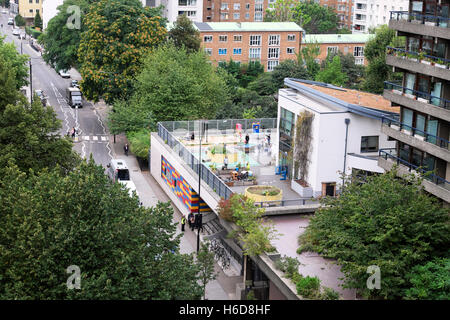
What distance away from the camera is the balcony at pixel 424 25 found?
114 feet

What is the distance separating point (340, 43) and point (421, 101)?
7126cm

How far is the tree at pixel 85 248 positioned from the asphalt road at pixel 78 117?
22.2 metres

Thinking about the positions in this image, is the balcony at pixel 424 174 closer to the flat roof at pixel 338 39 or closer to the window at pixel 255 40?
the window at pixel 255 40

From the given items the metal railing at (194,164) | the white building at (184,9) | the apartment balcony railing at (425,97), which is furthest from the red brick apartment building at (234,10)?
the apartment balcony railing at (425,97)

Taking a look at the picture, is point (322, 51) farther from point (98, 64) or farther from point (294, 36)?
point (98, 64)

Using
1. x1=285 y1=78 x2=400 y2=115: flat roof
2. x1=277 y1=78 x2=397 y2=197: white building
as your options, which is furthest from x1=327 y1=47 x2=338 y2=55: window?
x1=277 y1=78 x2=397 y2=197: white building

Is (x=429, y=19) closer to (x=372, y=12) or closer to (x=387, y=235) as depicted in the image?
(x=387, y=235)

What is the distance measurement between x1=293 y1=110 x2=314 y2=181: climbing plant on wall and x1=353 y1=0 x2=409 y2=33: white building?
7962cm

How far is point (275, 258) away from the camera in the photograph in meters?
34.8

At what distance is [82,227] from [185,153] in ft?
84.2

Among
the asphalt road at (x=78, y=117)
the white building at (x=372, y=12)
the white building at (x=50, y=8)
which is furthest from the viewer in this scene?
the white building at (x=372, y=12)

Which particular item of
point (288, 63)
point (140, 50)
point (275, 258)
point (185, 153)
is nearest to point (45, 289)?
point (275, 258)

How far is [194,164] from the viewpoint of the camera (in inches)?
1943

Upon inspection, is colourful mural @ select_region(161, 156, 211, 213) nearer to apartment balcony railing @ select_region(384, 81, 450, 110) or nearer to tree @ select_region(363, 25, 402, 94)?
apartment balcony railing @ select_region(384, 81, 450, 110)
